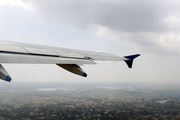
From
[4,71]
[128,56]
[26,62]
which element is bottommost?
[4,71]

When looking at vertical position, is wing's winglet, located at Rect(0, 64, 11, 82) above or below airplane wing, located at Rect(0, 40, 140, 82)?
below

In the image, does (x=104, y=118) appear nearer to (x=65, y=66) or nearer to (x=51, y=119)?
(x=51, y=119)

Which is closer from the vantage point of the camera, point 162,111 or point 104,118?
point 104,118

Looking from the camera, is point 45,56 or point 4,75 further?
point 45,56

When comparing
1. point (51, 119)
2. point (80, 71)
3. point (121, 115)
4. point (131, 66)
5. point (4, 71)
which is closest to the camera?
point (4, 71)

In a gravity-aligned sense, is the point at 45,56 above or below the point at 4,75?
above

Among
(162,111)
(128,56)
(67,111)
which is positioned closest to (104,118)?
(67,111)

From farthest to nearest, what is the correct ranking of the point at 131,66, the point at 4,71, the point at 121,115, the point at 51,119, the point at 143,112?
the point at 143,112 < the point at 121,115 < the point at 51,119 < the point at 131,66 < the point at 4,71

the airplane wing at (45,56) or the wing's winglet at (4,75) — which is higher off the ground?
the airplane wing at (45,56)
